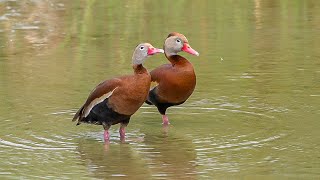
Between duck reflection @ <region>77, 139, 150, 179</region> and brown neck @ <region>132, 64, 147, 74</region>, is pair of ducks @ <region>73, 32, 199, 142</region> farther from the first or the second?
duck reflection @ <region>77, 139, 150, 179</region>

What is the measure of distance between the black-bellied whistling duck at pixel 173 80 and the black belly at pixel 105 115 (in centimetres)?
96

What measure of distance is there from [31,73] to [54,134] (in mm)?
4050

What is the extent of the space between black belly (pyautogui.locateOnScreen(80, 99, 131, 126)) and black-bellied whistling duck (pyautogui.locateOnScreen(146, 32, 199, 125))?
96 cm

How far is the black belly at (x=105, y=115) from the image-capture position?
33.8ft

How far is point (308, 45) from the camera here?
54.5 ft

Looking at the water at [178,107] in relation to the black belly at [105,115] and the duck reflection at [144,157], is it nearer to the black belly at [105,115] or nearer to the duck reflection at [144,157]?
the duck reflection at [144,157]

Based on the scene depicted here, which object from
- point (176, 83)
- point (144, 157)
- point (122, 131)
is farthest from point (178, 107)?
point (144, 157)

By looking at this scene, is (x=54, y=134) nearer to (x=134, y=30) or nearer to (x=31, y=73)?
(x=31, y=73)

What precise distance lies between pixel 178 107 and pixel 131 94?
239 cm

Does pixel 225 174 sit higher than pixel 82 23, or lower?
higher

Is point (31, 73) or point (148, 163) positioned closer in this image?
point (148, 163)

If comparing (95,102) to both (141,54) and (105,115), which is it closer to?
(105,115)

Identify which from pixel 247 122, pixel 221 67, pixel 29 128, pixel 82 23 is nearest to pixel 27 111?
pixel 29 128

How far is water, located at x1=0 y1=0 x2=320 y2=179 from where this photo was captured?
9477 mm
